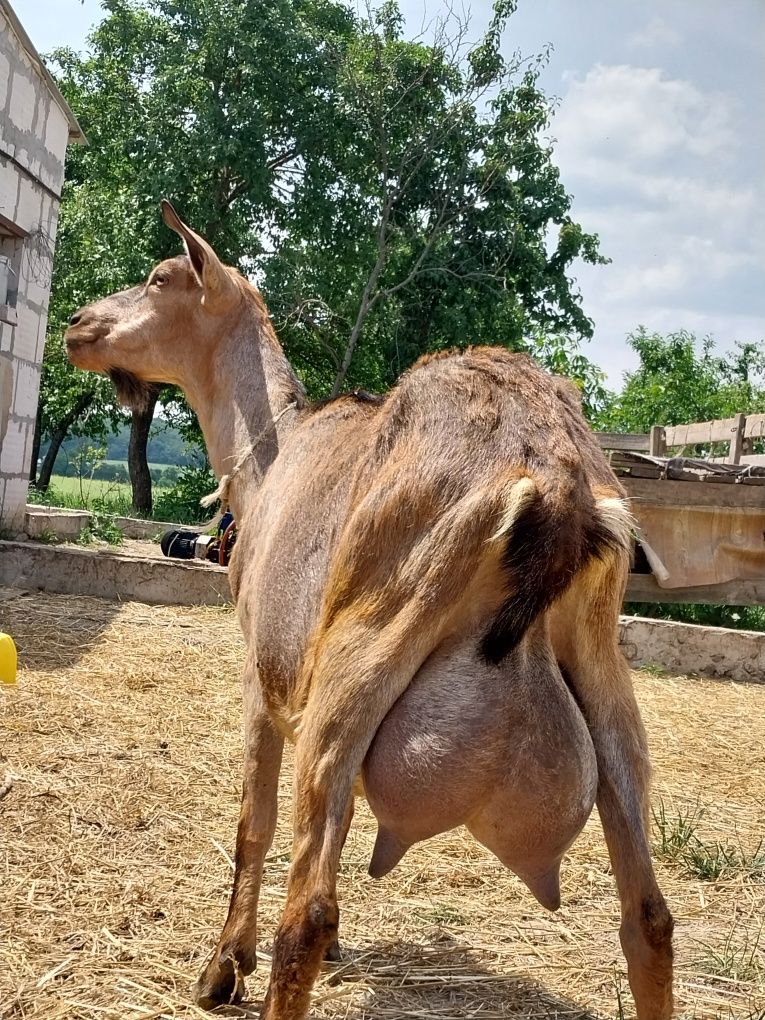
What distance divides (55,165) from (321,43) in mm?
12173

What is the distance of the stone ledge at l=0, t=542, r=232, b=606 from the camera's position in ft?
31.0

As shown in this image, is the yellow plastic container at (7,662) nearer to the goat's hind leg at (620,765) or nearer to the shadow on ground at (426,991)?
the shadow on ground at (426,991)

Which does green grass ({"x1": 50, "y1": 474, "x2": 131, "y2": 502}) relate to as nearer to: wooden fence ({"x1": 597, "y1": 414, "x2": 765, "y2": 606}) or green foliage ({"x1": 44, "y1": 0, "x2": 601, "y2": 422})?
green foliage ({"x1": 44, "y1": 0, "x2": 601, "y2": 422})

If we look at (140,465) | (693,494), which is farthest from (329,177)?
(693,494)

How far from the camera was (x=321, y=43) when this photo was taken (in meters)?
21.7

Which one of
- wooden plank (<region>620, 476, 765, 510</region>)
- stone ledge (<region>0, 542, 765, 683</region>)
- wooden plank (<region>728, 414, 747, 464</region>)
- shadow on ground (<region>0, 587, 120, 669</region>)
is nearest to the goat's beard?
shadow on ground (<region>0, 587, 120, 669</region>)

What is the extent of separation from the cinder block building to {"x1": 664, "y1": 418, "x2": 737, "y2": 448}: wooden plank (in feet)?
25.9

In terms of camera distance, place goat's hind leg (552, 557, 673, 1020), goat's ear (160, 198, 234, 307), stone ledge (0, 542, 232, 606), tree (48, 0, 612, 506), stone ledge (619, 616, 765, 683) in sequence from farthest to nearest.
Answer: tree (48, 0, 612, 506) < stone ledge (0, 542, 232, 606) < stone ledge (619, 616, 765, 683) < goat's ear (160, 198, 234, 307) < goat's hind leg (552, 557, 673, 1020)

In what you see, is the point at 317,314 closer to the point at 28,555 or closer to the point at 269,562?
the point at 28,555

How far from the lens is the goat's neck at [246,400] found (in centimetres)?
386

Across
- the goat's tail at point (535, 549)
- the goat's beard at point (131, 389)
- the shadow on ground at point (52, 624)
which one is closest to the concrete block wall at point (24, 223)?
the shadow on ground at point (52, 624)

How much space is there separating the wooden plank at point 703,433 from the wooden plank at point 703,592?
225 centimetres

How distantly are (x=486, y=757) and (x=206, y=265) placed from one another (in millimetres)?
2600

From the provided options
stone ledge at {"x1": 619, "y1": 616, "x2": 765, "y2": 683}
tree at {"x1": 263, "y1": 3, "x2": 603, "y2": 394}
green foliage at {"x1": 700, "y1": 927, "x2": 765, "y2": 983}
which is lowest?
green foliage at {"x1": 700, "y1": 927, "x2": 765, "y2": 983}
